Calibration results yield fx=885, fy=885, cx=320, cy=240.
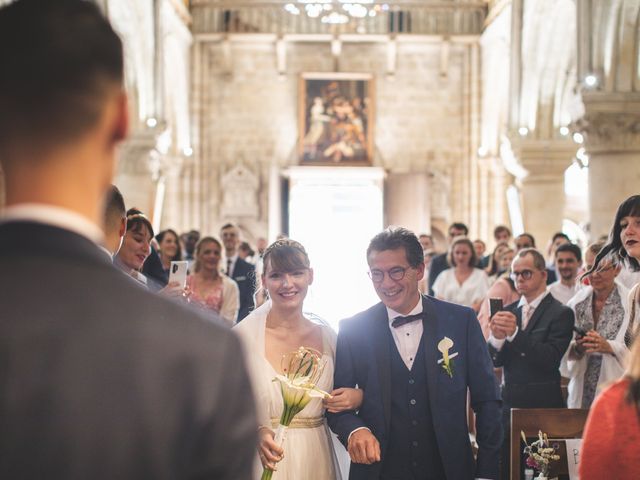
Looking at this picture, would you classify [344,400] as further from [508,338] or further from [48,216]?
[48,216]

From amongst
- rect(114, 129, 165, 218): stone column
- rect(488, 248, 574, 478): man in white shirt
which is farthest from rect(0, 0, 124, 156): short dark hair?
rect(114, 129, 165, 218): stone column

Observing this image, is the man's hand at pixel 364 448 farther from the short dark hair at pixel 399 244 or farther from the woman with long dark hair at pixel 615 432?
the woman with long dark hair at pixel 615 432

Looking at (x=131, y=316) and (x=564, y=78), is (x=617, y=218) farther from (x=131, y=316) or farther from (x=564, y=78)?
(x=564, y=78)

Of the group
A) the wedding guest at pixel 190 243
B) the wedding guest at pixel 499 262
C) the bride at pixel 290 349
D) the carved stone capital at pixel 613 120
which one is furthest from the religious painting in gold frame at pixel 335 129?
the bride at pixel 290 349

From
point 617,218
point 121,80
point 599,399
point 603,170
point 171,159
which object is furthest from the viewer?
point 171,159

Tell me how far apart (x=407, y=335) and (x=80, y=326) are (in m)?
2.31

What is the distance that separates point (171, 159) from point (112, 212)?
1764 cm

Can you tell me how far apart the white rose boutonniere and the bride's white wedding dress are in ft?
1.69

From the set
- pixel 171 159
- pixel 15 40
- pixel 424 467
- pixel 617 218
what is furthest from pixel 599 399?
pixel 171 159

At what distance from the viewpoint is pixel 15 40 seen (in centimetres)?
108

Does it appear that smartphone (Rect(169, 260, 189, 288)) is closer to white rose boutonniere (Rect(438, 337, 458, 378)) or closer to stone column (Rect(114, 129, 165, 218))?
white rose boutonniere (Rect(438, 337, 458, 378))

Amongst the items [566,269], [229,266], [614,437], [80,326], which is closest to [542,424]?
[614,437]

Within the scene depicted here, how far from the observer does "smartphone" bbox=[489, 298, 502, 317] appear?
4500mm

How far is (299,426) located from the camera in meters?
3.38
